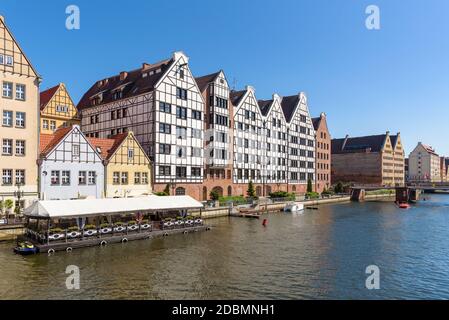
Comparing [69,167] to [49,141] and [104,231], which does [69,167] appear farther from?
[104,231]

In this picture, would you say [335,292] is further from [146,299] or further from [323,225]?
[323,225]

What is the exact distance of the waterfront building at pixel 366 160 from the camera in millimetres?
138875

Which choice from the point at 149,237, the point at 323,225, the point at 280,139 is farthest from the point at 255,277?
the point at 280,139

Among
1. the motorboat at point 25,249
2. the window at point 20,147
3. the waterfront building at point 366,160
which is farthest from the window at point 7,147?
the waterfront building at point 366,160

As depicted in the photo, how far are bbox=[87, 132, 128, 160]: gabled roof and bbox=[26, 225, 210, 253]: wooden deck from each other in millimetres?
15633

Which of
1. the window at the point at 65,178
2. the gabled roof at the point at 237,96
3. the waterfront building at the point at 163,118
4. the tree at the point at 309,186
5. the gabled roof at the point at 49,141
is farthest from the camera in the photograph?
the tree at the point at 309,186

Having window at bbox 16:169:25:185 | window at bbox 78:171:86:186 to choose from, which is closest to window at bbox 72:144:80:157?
window at bbox 78:171:86:186

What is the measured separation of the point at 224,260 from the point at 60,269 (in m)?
11.4

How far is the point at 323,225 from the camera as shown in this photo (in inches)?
1970

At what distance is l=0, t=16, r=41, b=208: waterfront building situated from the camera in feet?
132

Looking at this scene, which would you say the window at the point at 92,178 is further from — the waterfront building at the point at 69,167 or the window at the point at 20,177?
the window at the point at 20,177

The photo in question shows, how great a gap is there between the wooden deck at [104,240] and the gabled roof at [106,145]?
51.3ft

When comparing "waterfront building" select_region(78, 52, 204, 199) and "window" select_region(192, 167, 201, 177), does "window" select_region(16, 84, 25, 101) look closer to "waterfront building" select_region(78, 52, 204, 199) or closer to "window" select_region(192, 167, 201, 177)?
"waterfront building" select_region(78, 52, 204, 199)

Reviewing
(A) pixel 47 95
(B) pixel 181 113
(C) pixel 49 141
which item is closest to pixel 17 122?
(C) pixel 49 141
